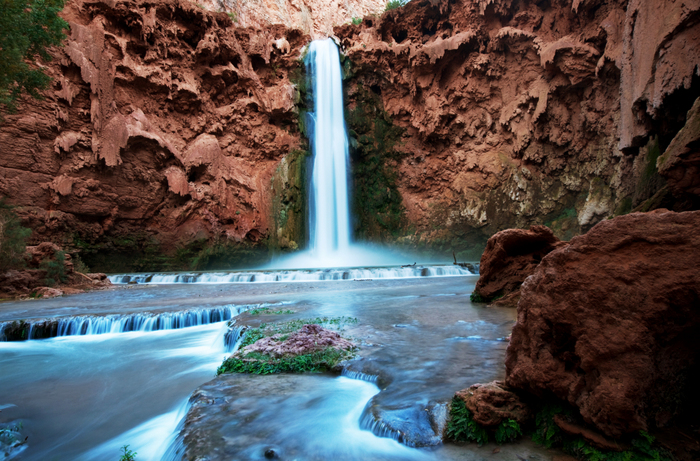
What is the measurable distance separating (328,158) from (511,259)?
793 inches

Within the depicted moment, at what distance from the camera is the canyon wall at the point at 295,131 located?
18625mm

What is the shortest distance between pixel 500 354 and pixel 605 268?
1942 millimetres

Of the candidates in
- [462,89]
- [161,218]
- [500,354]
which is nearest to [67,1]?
[161,218]

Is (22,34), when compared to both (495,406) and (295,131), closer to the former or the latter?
(495,406)

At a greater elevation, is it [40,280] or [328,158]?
[328,158]

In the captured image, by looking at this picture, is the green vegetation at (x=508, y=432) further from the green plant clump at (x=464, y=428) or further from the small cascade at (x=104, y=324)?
the small cascade at (x=104, y=324)

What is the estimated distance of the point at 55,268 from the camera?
13062mm

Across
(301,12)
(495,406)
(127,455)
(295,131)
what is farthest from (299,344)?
(301,12)

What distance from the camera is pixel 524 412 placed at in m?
2.48

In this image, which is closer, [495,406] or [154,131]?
[495,406]

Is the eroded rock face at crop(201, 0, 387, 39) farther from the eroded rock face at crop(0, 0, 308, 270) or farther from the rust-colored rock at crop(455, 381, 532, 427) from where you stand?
the rust-colored rock at crop(455, 381, 532, 427)

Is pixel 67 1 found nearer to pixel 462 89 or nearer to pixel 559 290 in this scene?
pixel 462 89

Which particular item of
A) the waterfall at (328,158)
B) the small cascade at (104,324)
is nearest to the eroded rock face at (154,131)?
the waterfall at (328,158)

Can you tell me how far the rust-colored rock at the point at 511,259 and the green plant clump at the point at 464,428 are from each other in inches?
208
